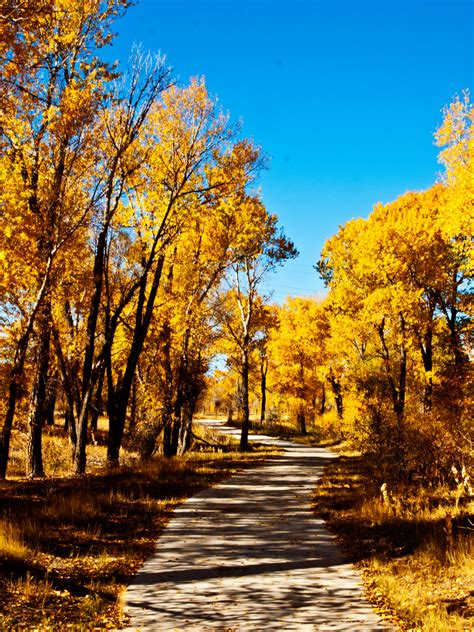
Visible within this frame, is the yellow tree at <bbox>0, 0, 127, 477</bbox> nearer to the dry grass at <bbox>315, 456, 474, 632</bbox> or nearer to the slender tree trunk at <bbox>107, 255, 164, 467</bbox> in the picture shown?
the slender tree trunk at <bbox>107, 255, 164, 467</bbox>

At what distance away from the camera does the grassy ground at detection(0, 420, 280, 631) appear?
16.8ft

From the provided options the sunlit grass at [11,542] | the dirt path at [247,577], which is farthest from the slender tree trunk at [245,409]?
the sunlit grass at [11,542]

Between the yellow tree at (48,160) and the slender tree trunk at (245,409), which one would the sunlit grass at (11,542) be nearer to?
the yellow tree at (48,160)

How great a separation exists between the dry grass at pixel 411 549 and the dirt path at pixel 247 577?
1.02 feet

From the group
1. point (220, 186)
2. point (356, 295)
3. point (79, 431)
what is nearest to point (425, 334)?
point (356, 295)

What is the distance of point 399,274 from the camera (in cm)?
2195

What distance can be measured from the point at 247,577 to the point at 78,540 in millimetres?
2836

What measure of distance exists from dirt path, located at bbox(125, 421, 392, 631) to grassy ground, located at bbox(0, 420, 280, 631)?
327 mm

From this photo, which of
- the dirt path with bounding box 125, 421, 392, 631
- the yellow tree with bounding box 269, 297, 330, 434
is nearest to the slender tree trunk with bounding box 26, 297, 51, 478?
the dirt path with bounding box 125, 421, 392, 631

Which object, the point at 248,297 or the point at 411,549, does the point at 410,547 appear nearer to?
the point at 411,549

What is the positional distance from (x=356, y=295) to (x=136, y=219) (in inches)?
457

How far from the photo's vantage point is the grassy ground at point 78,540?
202 inches

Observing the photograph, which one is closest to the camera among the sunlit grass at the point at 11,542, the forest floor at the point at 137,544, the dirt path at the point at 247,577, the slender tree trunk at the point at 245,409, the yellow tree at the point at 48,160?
the dirt path at the point at 247,577

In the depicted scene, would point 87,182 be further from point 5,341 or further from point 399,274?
point 399,274
